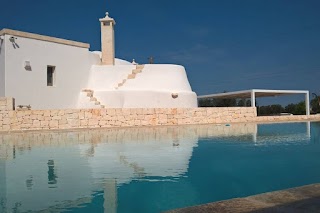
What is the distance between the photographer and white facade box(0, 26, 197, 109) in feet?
58.3

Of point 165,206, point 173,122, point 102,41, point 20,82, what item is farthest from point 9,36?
point 165,206

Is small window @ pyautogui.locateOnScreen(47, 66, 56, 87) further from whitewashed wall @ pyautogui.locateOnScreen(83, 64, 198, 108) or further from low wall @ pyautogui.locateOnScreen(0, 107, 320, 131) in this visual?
low wall @ pyautogui.locateOnScreen(0, 107, 320, 131)

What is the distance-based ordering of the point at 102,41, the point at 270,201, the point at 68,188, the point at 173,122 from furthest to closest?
1. the point at 102,41
2. the point at 173,122
3. the point at 68,188
4. the point at 270,201

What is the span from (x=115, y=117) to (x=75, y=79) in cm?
468

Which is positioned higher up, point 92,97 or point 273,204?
point 92,97

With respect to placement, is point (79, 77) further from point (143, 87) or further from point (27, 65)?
point (143, 87)

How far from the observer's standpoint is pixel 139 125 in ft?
60.2

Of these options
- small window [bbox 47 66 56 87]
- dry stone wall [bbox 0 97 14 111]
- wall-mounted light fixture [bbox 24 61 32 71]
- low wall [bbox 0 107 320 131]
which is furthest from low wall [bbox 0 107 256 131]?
small window [bbox 47 66 56 87]

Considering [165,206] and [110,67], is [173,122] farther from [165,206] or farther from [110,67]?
[165,206]

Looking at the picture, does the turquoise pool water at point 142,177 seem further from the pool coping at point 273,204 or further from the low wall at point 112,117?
the low wall at point 112,117

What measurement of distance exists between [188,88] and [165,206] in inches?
738

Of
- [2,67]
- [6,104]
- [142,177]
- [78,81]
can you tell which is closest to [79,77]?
[78,81]

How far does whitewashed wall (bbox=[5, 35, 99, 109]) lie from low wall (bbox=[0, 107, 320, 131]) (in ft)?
7.79

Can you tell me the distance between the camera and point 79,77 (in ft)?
68.0
